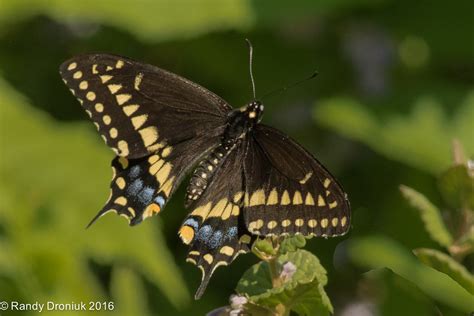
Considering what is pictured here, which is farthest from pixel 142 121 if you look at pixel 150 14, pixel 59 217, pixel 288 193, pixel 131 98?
pixel 150 14

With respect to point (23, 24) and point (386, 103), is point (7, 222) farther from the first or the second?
point (386, 103)

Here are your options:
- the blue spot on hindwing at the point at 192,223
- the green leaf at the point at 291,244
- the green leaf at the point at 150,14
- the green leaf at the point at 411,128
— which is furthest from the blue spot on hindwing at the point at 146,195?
the green leaf at the point at 411,128

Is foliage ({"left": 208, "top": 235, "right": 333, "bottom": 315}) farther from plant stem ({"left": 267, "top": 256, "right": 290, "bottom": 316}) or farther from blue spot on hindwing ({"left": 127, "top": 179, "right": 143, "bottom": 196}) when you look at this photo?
blue spot on hindwing ({"left": 127, "top": 179, "right": 143, "bottom": 196})

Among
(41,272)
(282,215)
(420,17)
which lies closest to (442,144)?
(420,17)

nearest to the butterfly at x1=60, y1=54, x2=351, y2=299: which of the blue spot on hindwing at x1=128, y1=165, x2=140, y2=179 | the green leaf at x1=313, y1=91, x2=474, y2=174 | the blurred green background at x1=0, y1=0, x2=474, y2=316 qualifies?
the blue spot on hindwing at x1=128, y1=165, x2=140, y2=179

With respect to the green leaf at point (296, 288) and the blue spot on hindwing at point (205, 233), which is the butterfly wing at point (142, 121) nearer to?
the blue spot on hindwing at point (205, 233)

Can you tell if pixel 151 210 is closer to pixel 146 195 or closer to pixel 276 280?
pixel 146 195
